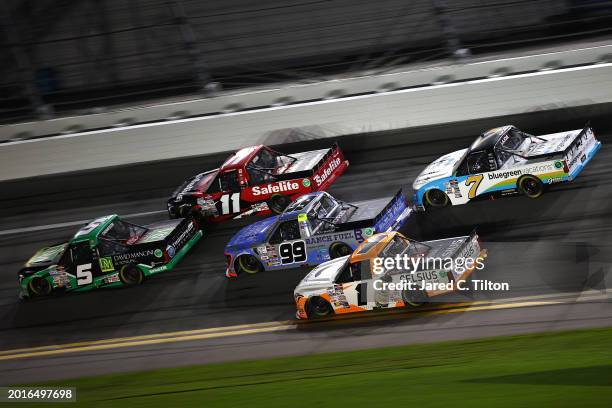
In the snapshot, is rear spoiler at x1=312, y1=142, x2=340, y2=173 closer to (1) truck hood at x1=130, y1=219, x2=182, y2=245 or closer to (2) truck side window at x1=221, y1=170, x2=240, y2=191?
(2) truck side window at x1=221, y1=170, x2=240, y2=191

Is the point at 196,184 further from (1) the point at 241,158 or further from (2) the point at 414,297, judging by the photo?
(2) the point at 414,297

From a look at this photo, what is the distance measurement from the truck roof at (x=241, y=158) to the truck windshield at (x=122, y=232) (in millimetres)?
1918

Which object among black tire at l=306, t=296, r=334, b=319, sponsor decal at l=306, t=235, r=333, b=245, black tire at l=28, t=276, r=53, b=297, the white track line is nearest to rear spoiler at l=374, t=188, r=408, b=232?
sponsor decal at l=306, t=235, r=333, b=245

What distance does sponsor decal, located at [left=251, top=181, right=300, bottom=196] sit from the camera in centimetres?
1534

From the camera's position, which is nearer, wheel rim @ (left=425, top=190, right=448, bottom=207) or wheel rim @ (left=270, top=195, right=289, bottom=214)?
wheel rim @ (left=425, top=190, right=448, bottom=207)

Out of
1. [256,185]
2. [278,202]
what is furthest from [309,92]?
[278,202]

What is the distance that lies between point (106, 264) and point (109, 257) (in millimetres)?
132

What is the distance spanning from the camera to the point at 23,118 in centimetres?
→ 1917

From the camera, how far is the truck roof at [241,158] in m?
15.7

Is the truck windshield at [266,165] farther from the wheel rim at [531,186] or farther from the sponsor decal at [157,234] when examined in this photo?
the wheel rim at [531,186]

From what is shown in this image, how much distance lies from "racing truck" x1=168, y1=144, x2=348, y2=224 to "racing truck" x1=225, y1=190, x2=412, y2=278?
4.80ft

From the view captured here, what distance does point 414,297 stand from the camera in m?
11.1

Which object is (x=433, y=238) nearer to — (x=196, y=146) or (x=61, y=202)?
(x=196, y=146)

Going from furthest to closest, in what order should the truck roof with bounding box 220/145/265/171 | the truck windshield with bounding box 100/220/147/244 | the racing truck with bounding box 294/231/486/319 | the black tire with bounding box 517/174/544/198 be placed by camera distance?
the truck roof with bounding box 220/145/265/171
the truck windshield with bounding box 100/220/147/244
the black tire with bounding box 517/174/544/198
the racing truck with bounding box 294/231/486/319
